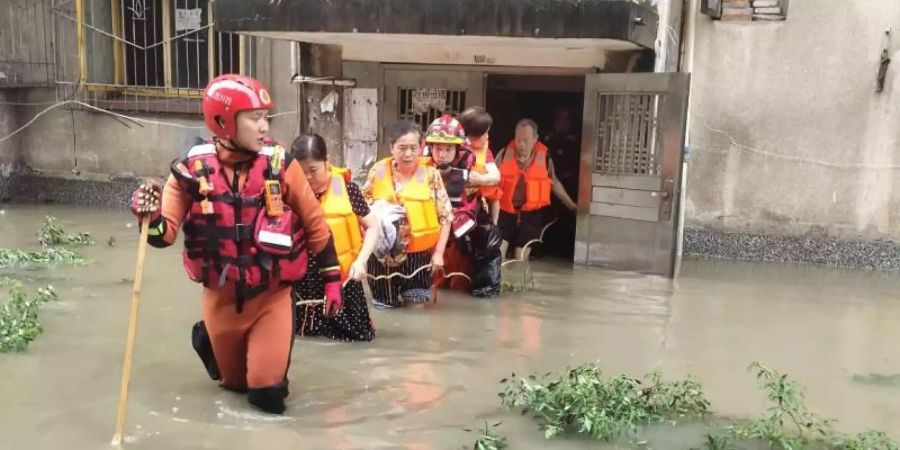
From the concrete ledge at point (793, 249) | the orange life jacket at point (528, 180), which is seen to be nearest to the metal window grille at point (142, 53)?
the orange life jacket at point (528, 180)

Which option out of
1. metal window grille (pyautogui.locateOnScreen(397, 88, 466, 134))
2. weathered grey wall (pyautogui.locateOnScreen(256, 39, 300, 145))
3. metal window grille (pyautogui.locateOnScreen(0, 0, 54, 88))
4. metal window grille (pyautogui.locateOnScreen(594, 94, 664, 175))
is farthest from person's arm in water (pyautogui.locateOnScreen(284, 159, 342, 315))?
metal window grille (pyautogui.locateOnScreen(0, 0, 54, 88))

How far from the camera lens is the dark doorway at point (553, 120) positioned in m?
9.71

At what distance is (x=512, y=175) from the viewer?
7.92m

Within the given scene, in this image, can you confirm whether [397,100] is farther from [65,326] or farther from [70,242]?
[65,326]

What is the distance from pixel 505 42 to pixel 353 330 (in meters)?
3.61

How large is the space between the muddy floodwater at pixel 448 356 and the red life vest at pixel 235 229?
2.50 feet

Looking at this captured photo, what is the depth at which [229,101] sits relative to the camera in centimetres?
380

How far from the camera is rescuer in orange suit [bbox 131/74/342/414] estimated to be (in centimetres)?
385

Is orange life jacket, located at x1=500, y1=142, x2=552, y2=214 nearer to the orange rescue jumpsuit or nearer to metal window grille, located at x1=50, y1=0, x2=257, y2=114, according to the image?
the orange rescue jumpsuit

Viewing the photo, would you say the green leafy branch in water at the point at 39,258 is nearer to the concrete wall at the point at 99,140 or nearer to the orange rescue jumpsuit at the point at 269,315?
the concrete wall at the point at 99,140

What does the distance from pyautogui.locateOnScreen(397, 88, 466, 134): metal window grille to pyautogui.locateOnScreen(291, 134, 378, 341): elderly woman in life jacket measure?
159 inches

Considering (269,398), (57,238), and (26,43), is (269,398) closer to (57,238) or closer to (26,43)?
(57,238)

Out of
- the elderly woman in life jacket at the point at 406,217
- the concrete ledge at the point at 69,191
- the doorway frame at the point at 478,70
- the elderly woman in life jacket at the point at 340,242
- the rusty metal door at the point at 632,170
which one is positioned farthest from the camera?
the concrete ledge at the point at 69,191

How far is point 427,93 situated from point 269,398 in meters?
5.64
